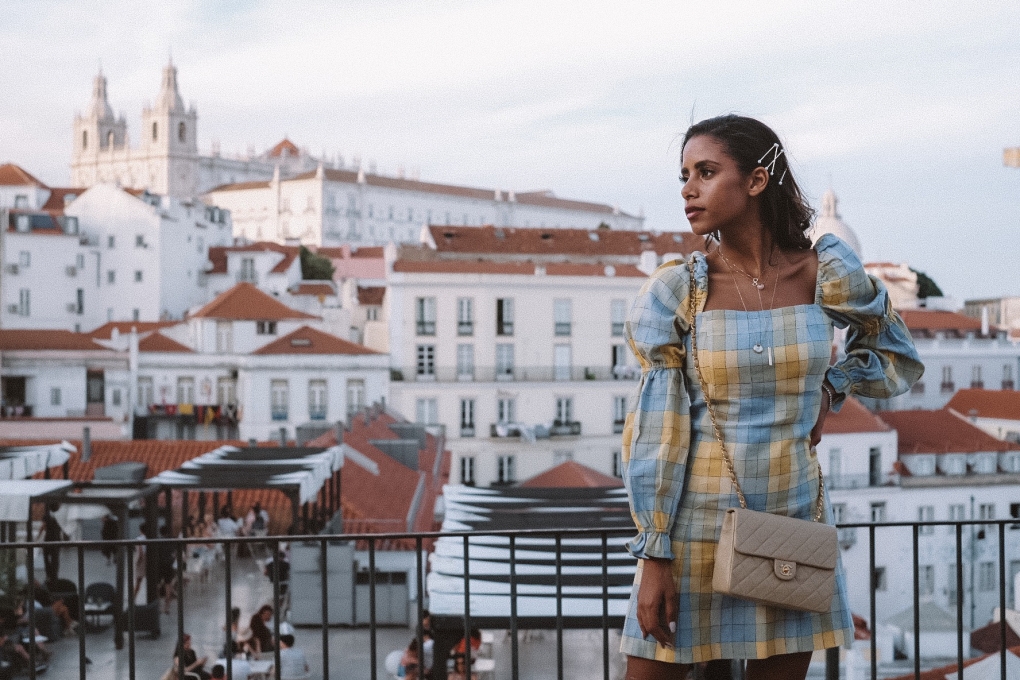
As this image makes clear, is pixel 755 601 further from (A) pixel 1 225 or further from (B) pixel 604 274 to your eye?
(A) pixel 1 225

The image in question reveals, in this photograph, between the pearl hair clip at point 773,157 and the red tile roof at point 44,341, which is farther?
the red tile roof at point 44,341

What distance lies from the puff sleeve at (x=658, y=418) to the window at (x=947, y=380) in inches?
2115

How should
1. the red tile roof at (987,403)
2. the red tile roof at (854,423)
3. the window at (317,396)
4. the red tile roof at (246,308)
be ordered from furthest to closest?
the red tile roof at (246,308)
the red tile roof at (987,403)
the window at (317,396)
the red tile roof at (854,423)

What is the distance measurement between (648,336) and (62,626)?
9.50 metres

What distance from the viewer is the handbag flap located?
7.84 ft

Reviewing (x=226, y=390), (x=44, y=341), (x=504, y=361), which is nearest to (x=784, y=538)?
(x=504, y=361)

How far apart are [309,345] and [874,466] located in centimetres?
2023

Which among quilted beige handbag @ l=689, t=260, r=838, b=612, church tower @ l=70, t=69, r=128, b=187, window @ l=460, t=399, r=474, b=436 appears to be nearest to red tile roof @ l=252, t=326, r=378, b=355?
window @ l=460, t=399, r=474, b=436

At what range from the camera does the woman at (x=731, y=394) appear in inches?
96.7

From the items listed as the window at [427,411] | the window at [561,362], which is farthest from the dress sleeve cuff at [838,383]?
the window at [561,362]

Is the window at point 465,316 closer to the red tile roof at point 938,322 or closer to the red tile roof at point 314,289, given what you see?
the red tile roof at point 314,289

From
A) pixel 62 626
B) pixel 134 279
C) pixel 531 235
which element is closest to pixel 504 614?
pixel 62 626

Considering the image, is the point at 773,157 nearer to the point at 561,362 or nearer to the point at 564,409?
the point at 561,362

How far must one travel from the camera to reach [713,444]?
97.2 inches
